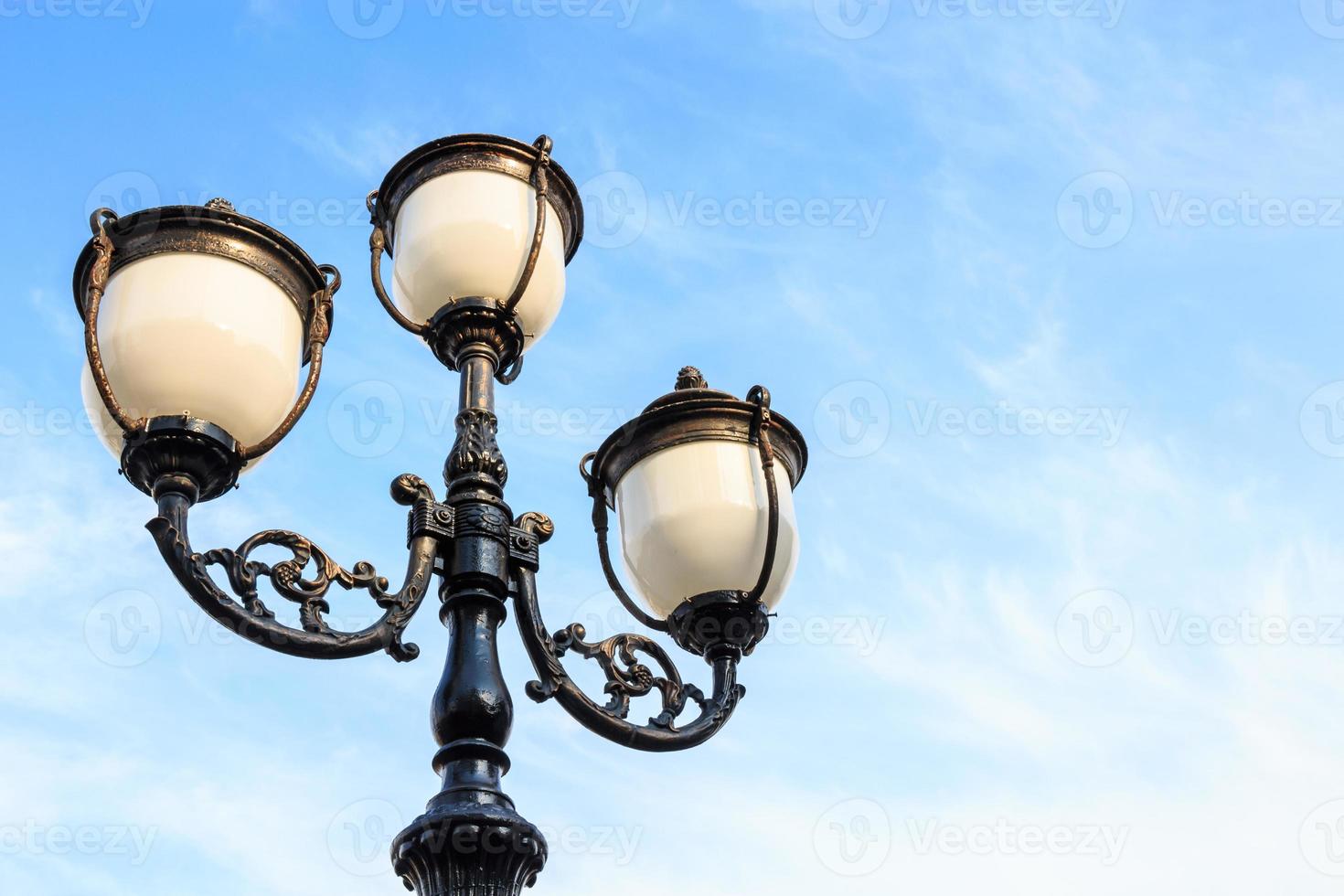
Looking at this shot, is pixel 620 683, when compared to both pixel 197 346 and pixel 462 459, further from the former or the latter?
pixel 197 346

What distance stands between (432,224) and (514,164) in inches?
11.8

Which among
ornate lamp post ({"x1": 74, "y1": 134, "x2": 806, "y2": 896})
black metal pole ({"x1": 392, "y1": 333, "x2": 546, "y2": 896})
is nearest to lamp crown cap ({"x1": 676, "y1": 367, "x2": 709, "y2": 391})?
ornate lamp post ({"x1": 74, "y1": 134, "x2": 806, "y2": 896})

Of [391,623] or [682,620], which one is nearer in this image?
[391,623]

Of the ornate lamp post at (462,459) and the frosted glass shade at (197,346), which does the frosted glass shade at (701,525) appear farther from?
the frosted glass shade at (197,346)

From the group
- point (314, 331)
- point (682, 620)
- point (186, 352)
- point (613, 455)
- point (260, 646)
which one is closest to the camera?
point (260, 646)

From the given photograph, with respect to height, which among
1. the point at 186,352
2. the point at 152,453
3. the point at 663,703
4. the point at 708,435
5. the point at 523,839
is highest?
the point at 708,435

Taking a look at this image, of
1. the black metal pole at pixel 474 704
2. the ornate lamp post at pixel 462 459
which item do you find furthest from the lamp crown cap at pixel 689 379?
the black metal pole at pixel 474 704

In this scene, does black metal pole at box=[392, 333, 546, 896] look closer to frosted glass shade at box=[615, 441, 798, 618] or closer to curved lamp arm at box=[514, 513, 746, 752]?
curved lamp arm at box=[514, 513, 746, 752]

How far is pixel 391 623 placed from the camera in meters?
3.19

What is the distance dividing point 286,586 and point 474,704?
472mm

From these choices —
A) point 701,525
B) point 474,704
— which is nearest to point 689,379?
point 701,525

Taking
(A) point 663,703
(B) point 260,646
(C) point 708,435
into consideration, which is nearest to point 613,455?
(C) point 708,435

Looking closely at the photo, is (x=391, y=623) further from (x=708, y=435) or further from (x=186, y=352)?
(x=708, y=435)

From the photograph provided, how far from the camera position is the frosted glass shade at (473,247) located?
12.5 feet
